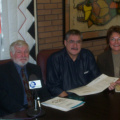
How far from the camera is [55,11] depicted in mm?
3184

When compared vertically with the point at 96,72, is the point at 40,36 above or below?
above

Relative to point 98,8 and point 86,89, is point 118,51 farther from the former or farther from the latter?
point 98,8

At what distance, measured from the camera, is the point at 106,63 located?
2.86m

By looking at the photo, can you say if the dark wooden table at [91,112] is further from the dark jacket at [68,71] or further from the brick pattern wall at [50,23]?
the brick pattern wall at [50,23]

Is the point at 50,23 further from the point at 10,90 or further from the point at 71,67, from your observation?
the point at 10,90

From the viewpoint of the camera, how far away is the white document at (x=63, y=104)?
1.78 metres

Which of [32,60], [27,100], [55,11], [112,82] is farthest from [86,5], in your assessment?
[27,100]

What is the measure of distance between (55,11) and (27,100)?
1350mm

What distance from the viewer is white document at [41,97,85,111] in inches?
70.1

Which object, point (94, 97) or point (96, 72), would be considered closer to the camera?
point (94, 97)

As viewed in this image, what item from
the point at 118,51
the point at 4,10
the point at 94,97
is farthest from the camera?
the point at 118,51

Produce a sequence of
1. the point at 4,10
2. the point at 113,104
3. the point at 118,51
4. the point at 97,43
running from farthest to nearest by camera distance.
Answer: the point at 97,43 < the point at 118,51 < the point at 4,10 < the point at 113,104

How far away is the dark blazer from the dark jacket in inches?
6.3

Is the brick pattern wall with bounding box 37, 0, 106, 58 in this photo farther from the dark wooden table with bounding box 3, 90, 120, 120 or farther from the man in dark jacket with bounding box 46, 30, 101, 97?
the dark wooden table with bounding box 3, 90, 120, 120
